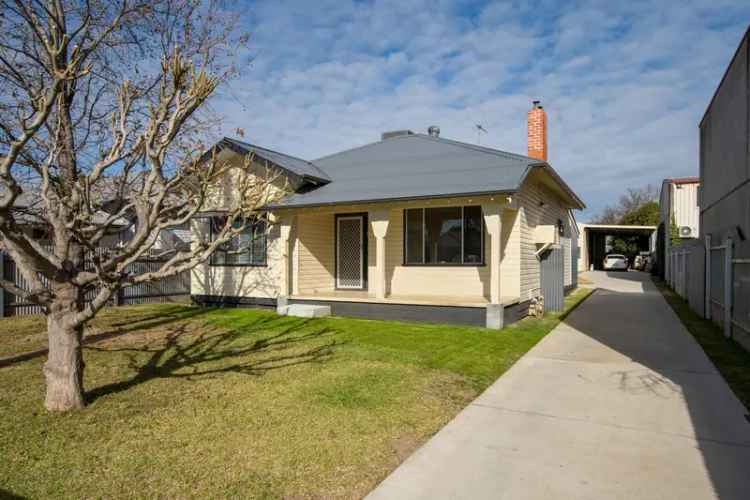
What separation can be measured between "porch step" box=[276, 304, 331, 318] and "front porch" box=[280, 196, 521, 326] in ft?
0.63

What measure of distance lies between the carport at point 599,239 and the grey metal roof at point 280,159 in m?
25.7

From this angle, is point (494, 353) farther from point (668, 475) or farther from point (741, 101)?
point (741, 101)

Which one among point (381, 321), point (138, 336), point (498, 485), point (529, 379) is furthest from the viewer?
point (381, 321)

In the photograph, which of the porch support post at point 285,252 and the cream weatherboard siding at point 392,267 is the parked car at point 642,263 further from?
the porch support post at point 285,252

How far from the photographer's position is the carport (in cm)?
3622

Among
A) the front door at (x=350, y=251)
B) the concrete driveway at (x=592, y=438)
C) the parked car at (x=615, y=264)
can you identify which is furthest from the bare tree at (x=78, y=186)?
the parked car at (x=615, y=264)

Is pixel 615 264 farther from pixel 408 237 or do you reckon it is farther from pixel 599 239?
pixel 408 237

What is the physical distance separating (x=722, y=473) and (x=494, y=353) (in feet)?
13.2

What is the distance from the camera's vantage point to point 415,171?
1187cm

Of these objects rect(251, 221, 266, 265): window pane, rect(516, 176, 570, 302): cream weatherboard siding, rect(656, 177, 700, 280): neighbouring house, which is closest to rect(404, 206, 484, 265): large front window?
rect(516, 176, 570, 302): cream weatherboard siding

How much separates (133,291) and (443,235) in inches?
372

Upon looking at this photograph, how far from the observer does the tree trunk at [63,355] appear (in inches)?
184

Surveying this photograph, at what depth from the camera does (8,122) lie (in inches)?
298

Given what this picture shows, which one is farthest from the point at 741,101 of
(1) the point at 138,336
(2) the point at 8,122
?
(2) the point at 8,122
